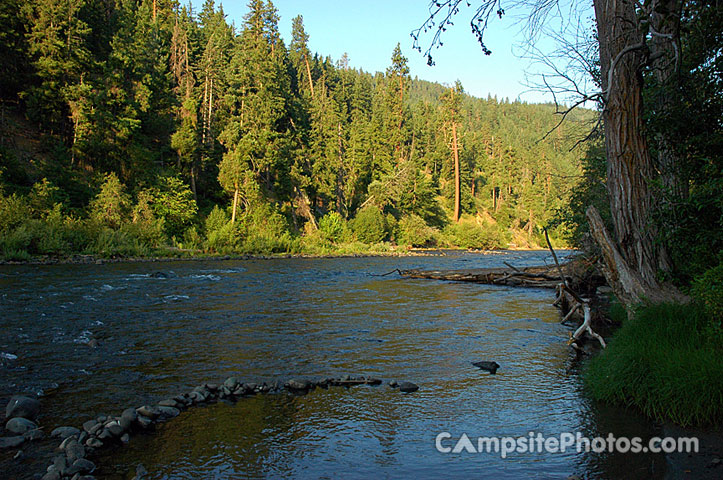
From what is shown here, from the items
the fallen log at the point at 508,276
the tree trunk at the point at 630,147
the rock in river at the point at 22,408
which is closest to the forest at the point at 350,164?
the tree trunk at the point at 630,147

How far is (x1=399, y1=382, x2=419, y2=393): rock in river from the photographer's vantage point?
270 inches

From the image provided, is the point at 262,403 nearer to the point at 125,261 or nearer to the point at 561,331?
the point at 561,331

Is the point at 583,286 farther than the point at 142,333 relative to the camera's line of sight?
Yes

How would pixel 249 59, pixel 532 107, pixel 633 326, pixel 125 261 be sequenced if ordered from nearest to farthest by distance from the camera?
pixel 633 326 → pixel 125 261 → pixel 249 59 → pixel 532 107

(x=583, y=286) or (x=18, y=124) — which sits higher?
(x=18, y=124)

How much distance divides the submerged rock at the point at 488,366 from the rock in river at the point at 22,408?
6619mm

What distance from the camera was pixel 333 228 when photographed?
165 feet

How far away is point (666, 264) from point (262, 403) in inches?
250

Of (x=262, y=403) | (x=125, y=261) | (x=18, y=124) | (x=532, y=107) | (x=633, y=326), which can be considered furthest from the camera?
(x=532, y=107)

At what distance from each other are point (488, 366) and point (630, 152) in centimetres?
415

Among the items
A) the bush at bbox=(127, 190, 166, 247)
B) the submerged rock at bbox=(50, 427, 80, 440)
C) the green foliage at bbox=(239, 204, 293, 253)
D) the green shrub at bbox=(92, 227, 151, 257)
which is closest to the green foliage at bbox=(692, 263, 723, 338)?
the submerged rock at bbox=(50, 427, 80, 440)

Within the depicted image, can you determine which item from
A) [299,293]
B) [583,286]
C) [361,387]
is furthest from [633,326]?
[299,293]

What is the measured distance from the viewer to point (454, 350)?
30.9 ft

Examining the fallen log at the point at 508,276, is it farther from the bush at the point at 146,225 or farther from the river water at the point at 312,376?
the bush at the point at 146,225
